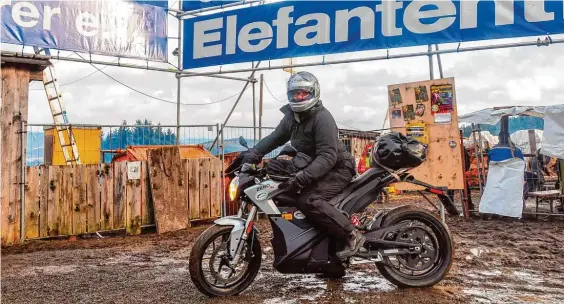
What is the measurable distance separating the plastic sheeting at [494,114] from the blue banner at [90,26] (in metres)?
7.85

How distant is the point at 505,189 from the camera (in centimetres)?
992

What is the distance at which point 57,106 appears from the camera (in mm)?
12344

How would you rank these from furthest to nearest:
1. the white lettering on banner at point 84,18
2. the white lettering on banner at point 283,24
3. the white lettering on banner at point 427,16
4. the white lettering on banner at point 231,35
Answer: the white lettering on banner at point 231,35, the white lettering on banner at point 84,18, the white lettering on banner at point 283,24, the white lettering on banner at point 427,16

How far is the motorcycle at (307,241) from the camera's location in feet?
15.1

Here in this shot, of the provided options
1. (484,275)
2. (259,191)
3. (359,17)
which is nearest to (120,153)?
(359,17)

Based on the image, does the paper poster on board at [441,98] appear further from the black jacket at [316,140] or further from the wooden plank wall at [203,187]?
the black jacket at [316,140]

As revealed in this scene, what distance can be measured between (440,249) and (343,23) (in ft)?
21.4

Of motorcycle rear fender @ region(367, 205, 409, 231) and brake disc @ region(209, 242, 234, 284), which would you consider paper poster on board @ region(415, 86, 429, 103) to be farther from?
brake disc @ region(209, 242, 234, 284)

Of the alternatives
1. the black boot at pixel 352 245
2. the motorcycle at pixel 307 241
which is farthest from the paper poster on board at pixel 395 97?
the black boot at pixel 352 245

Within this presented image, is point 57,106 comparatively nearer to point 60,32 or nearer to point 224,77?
point 60,32

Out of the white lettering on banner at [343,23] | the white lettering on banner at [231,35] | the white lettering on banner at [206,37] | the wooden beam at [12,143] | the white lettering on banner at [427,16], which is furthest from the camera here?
the white lettering on banner at [206,37]

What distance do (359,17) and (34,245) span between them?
7.52 meters

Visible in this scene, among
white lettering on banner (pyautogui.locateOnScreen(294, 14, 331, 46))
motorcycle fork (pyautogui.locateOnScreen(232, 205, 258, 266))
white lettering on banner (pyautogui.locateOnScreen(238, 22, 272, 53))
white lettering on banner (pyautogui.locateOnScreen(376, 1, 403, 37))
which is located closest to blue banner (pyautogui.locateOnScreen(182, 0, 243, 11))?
white lettering on banner (pyautogui.locateOnScreen(238, 22, 272, 53))

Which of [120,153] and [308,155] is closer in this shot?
[308,155]
